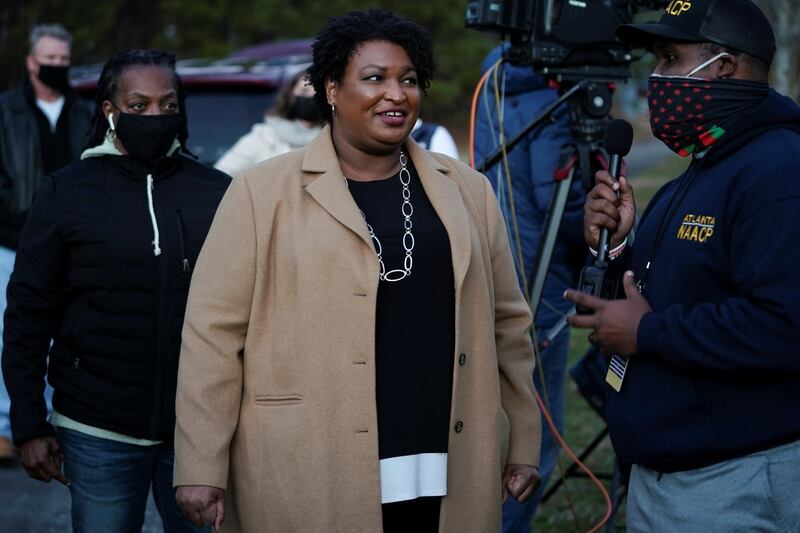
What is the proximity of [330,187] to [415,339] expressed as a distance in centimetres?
46

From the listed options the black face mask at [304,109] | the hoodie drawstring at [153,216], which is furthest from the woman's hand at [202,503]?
the black face mask at [304,109]

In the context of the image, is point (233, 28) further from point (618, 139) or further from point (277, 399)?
point (277, 399)

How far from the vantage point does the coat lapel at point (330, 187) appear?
2977 millimetres

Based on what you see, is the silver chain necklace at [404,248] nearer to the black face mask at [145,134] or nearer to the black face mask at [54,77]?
the black face mask at [145,134]

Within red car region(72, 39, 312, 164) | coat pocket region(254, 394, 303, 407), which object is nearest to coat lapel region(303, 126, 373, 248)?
coat pocket region(254, 394, 303, 407)

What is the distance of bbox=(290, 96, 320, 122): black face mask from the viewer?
19.0 ft

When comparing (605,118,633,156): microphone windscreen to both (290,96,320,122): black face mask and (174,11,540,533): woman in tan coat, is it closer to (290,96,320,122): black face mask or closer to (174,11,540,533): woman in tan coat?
(174,11,540,533): woman in tan coat

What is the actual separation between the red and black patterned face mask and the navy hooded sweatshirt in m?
0.04

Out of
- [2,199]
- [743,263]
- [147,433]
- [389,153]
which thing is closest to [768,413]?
[743,263]

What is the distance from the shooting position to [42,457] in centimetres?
351

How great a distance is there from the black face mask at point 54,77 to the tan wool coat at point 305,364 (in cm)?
398

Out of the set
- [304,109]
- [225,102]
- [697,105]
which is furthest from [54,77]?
[697,105]

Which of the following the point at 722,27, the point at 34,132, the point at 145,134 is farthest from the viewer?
the point at 34,132

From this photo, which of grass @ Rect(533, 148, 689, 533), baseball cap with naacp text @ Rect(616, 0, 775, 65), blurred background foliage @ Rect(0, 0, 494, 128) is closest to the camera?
baseball cap with naacp text @ Rect(616, 0, 775, 65)
